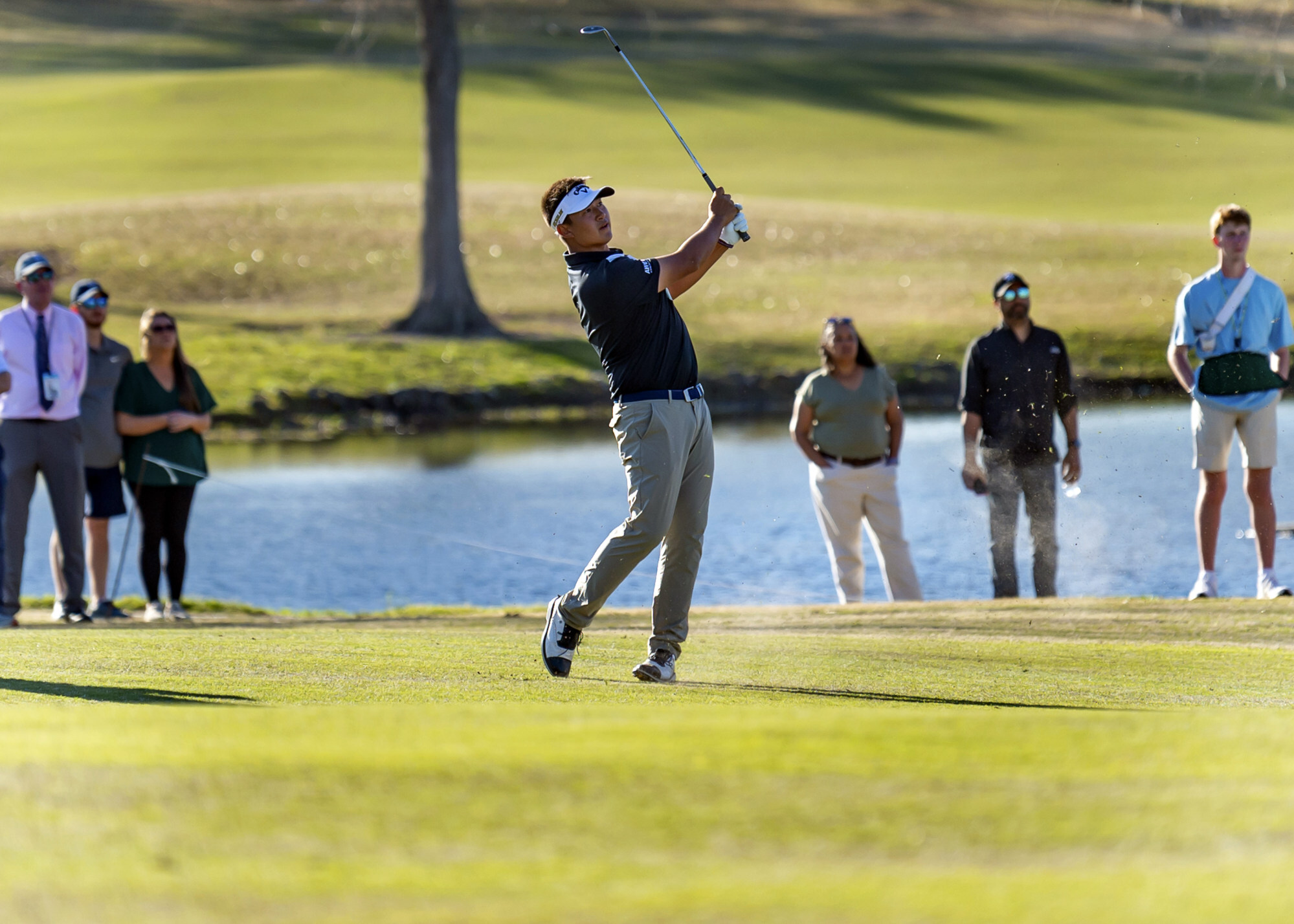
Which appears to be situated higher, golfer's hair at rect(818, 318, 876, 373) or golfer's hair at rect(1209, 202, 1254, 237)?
golfer's hair at rect(1209, 202, 1254, 237)

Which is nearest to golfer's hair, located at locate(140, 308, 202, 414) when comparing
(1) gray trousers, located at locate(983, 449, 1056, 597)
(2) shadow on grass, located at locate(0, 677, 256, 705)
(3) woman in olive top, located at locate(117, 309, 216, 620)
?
(3) woman in olive top, located at locate(117, 309, 216, 620)

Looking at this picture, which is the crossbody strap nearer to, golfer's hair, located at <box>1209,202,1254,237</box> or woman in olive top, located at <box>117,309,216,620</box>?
golfer's hair, located at <box>1209,202,1254,237</box>

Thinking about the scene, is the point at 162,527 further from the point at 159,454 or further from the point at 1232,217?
the point at 1232,217

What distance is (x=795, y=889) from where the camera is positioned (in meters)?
3.37

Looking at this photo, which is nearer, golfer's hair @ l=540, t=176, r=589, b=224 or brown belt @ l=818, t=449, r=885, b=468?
golfer's hair @ l=540, t=176, r=589, b=224

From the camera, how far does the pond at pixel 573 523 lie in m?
14.1

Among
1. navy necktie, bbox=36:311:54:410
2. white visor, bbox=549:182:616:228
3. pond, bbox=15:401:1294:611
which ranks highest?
white visor, bbox=549:182:616:228

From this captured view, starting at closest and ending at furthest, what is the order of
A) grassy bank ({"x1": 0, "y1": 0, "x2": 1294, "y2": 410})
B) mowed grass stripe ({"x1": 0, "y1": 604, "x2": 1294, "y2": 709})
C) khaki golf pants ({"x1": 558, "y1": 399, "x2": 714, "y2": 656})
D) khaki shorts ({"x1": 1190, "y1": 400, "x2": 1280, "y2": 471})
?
mowed grass stripe ({"x1": 0, "y1": 604, "x2": 1294, "y2": 709}) < khaki golf pants ({"x1": 558, "y1": 399, "x2": 714, "y2": 656}) < khaki shorts ({"x1": 1190, "y1": 400, "x2": 1280, "y2": 471}) < grassy bank ({"x1": 0, "y1": 0, "x2": 1294, "y2": 410})

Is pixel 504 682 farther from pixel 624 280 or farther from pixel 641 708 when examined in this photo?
pixel 624 280

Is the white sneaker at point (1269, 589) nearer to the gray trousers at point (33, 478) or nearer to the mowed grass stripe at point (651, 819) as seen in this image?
the mowed grass stripe at point (651, 819)

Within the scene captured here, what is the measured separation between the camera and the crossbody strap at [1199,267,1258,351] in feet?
32.3

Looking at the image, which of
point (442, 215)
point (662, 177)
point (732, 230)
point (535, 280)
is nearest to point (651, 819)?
point (732, 230)

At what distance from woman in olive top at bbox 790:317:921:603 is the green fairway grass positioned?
16.8 feet

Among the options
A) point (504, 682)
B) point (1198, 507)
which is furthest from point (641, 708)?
point (1198, 507)
